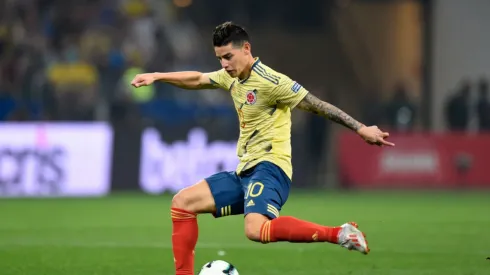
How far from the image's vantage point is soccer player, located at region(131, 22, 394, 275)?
23.6 feet

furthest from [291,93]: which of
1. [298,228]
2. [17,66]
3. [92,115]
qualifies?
[17,66]

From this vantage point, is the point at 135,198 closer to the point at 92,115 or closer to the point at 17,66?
the point at 92,115

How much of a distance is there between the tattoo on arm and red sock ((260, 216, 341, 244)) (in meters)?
0.73

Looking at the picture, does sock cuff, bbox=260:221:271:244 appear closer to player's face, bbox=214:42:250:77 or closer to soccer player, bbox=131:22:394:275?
soccer player, bbox=131:22:394:275

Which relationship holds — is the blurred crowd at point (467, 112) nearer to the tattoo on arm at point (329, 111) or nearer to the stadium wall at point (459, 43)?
the stadium wall at point (459, 43)

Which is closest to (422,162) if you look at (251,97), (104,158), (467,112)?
(467,112)

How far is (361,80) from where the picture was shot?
27.8 metres

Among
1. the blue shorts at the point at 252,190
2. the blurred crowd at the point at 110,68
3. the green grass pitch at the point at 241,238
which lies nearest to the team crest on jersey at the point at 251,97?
the blue shorts at the point at 252,190

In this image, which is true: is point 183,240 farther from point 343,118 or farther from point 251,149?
point 343,118

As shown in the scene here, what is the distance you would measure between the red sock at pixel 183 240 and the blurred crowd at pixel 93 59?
1308cm

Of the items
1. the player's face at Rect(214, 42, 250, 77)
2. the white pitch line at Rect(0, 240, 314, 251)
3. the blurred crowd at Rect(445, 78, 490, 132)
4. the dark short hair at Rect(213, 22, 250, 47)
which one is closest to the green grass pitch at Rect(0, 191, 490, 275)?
the white pitch line at Rect(0, 240, 314, 251)

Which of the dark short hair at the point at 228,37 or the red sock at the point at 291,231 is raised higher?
the dark short hair at the point at 228,37

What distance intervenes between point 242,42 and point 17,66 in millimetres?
15375

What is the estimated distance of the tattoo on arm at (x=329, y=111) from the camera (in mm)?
7111
